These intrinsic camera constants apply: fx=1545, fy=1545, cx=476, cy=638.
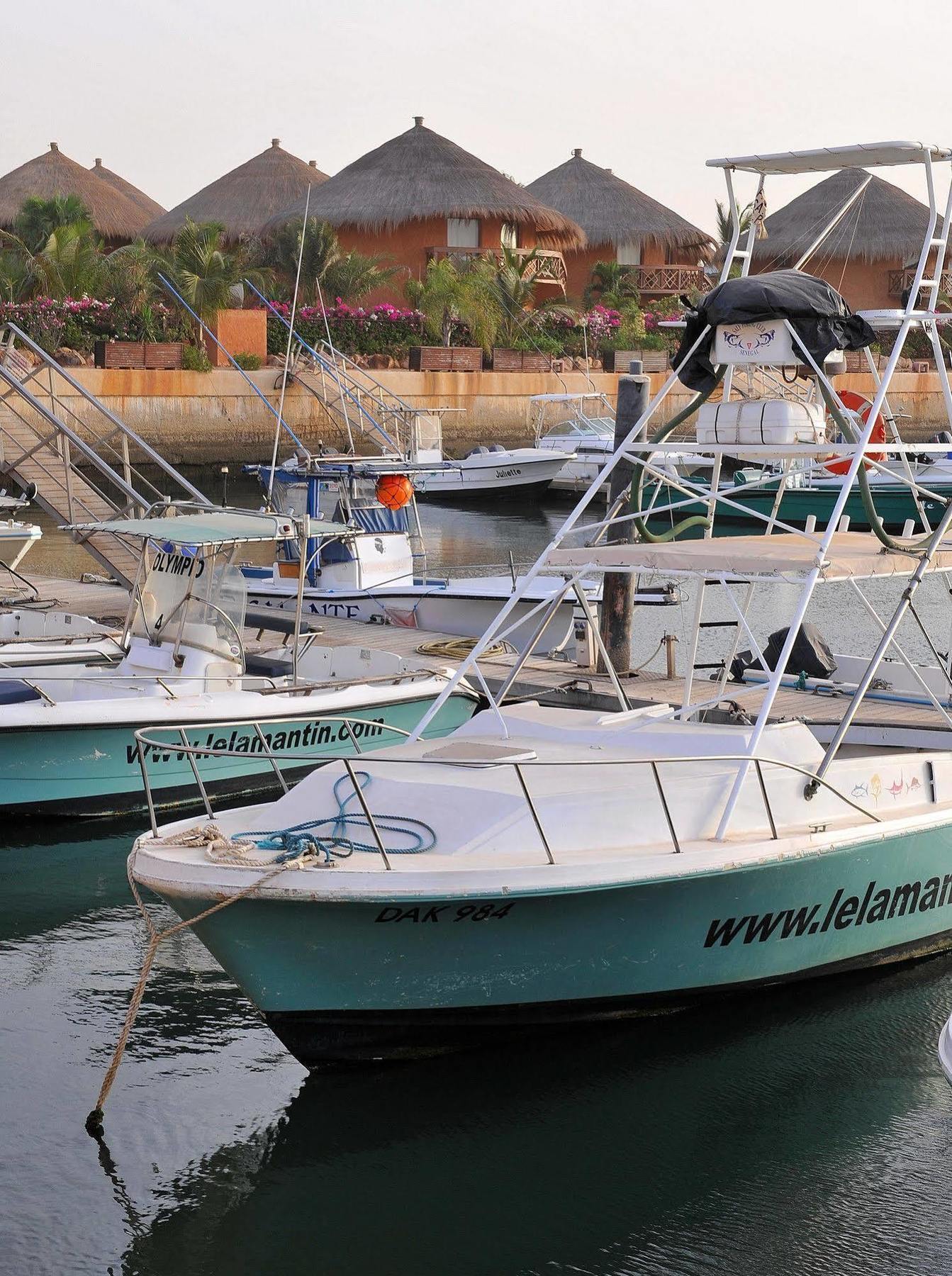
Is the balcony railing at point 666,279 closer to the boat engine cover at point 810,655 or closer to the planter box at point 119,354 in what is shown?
the planter box at point 119,354

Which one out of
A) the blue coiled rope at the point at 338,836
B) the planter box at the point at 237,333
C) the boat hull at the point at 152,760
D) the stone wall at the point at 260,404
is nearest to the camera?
the blue coiled rope at the point at 338,836

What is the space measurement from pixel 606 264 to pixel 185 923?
5240 centimetres

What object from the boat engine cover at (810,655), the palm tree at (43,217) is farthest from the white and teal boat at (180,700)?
the palm tree at (43,217)

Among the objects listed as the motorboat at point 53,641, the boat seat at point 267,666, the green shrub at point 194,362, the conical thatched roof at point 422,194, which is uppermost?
the conical thatched roof at point 422,194

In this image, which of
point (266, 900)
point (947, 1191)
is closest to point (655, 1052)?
point (947, 1191)

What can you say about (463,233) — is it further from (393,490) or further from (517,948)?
(517,948)

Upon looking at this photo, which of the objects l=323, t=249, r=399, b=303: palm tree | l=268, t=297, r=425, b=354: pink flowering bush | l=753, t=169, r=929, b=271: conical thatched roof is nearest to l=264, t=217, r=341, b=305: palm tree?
l=323, t=249, r=399, b=303: palm tree

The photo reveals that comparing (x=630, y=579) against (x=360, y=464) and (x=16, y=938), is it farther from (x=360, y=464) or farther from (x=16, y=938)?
(x=16, y=938)

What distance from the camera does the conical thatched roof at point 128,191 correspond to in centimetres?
6704

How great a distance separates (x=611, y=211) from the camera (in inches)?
2371

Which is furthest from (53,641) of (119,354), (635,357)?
(635,357)

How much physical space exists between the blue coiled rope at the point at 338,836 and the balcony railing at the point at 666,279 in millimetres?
50462

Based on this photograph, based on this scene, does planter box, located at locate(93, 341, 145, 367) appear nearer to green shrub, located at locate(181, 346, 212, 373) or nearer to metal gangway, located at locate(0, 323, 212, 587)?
green shrub, located at locate(181, 346, 212, 373)

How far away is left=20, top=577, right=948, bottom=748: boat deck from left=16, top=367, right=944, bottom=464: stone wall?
24.9 m
